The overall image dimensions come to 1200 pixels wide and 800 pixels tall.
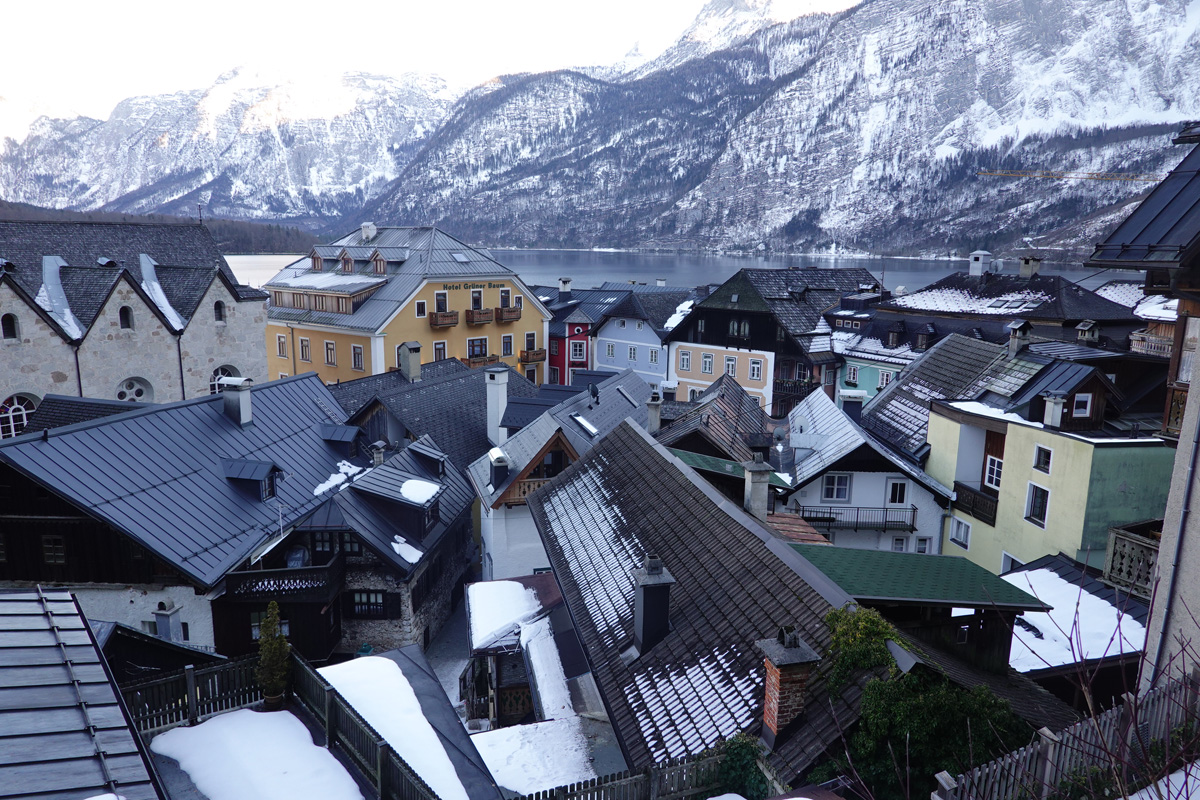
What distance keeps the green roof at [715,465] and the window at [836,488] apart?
348 centimetres

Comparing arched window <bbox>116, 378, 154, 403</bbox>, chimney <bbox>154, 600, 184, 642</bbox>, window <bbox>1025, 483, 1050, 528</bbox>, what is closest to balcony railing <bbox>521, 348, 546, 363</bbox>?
arched window <bbox>116, 378, 154, 403</bbox>

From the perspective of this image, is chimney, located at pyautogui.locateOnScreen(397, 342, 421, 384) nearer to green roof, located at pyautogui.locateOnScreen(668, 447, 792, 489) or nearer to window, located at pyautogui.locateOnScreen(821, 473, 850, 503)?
green roof, located at pyautogui.locateOnScreen(668, 447, 792, 489)

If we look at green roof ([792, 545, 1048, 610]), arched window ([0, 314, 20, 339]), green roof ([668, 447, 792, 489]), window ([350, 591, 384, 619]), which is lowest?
window ([350, 591, 384, 619])

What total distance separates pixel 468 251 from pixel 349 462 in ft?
112

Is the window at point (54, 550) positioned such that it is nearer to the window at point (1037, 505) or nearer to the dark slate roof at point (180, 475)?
the dark slate roof at point (180, 475)

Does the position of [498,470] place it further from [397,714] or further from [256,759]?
[256,759]

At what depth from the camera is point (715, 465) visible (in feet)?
75.9

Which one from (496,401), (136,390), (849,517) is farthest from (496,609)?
(136,390)

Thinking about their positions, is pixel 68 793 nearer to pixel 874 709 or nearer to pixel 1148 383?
pixel 874 709

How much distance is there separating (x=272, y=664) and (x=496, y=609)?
24.9 ft

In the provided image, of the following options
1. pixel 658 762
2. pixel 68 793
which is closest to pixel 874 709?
pixel 658 762

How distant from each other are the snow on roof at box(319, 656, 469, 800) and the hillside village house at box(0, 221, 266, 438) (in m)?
29.8

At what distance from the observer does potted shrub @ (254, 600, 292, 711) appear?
13148 millimetres

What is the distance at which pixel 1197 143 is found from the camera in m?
10.9
